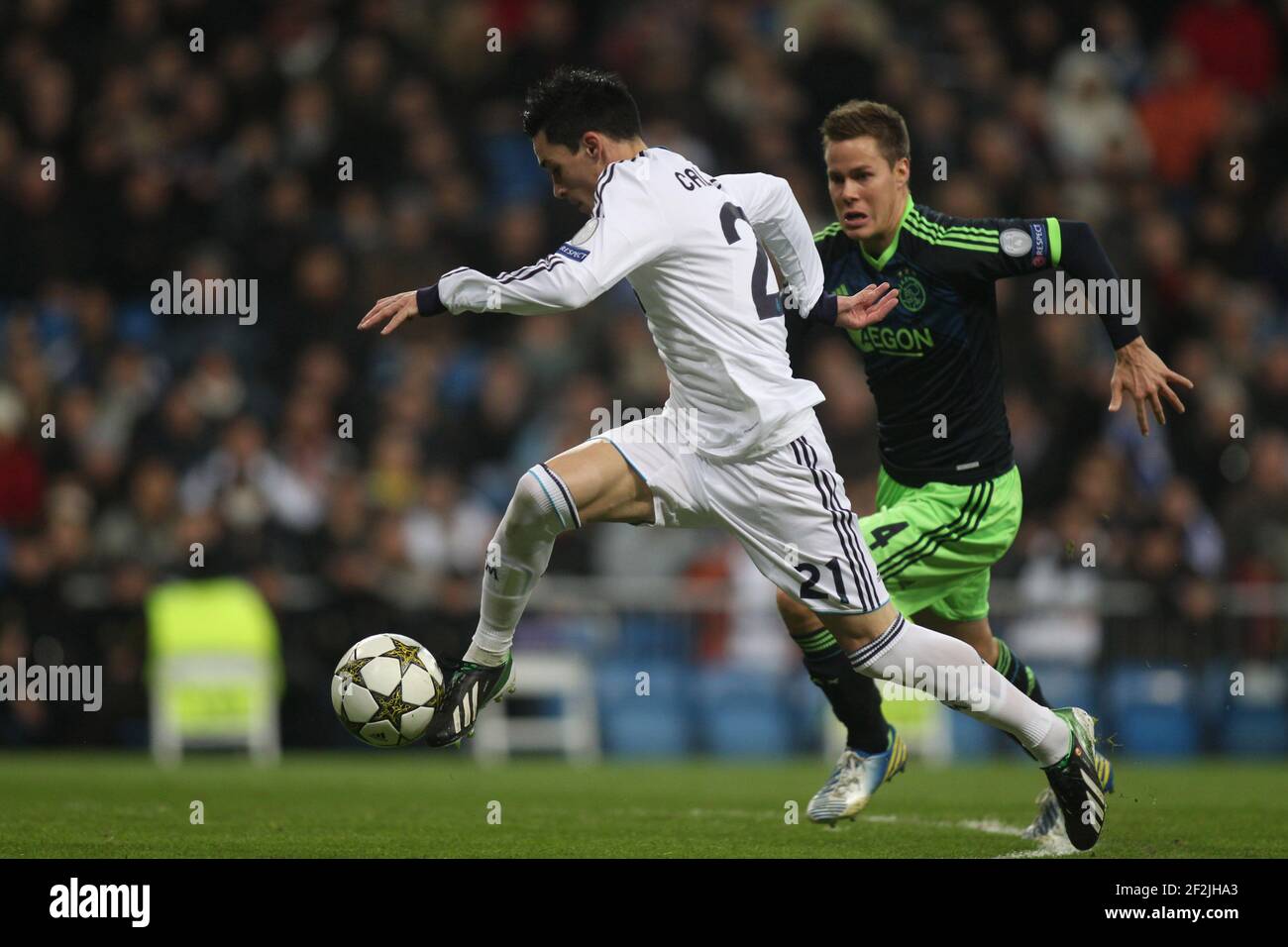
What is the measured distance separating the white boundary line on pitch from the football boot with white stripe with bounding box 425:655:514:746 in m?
1.96

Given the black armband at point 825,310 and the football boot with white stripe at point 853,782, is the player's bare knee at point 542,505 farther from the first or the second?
the football boot with white stripe at point 853,782

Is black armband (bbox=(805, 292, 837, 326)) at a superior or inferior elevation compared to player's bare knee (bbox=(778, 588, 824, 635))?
superior

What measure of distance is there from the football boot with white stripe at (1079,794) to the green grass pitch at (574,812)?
141mm

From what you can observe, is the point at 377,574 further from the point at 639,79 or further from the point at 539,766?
the point at 639,79

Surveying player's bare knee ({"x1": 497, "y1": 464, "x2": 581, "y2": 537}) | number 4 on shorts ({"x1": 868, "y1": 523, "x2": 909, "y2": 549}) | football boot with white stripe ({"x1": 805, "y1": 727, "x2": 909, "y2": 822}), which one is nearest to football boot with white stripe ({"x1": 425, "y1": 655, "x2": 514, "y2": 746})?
player's bare knee ({"x1": 497, "y1": 464, "x2": 581, "y2": 537})

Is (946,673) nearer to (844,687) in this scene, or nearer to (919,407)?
(844,687)

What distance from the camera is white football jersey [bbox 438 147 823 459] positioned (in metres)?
6.50

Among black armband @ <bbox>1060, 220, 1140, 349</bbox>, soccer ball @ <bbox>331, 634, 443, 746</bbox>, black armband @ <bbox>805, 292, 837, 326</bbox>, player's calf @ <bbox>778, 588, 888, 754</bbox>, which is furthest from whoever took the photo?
player's calf @ <bbox>778, 588, 888, 754</bbox>

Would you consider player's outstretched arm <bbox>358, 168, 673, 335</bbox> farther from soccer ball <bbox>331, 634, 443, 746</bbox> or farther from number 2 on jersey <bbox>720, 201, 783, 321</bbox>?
soccer ball <bbox>331, 634, 443, 746</bbox>

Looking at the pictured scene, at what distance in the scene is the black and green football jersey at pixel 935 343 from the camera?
7625mm

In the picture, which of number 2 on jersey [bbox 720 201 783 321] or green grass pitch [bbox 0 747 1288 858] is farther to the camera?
green grass pitch [bbox 0 747 1288 858]

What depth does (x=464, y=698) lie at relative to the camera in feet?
23.2

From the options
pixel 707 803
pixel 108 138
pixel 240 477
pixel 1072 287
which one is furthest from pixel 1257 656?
pixel 108 138

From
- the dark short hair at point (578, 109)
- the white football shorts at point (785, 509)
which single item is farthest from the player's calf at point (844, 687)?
the dark short hair at point (578, 109)
